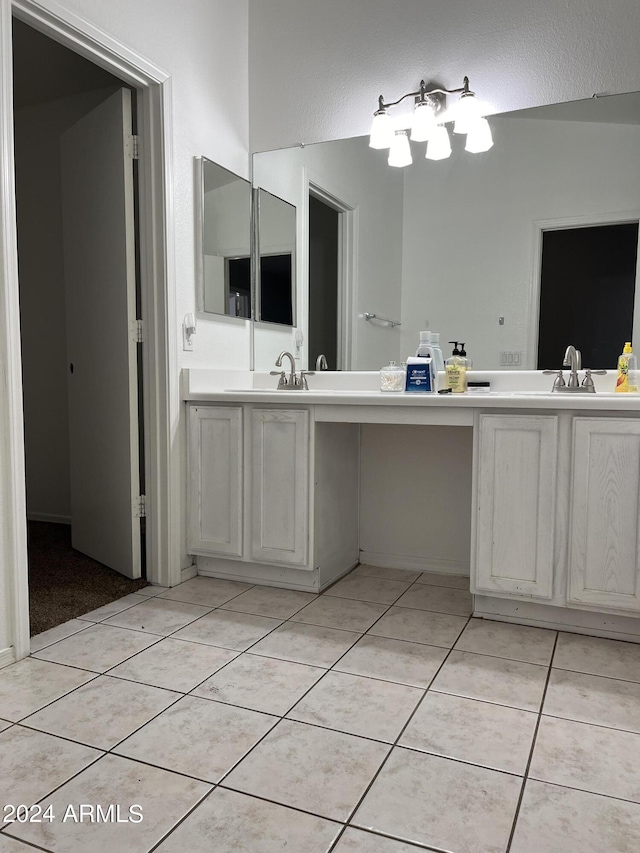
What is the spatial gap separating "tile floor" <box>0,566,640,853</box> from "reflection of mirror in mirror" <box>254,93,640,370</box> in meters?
1.11

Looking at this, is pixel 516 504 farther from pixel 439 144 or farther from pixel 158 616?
pixel 439 144

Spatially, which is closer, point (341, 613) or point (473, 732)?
point (473, 732)

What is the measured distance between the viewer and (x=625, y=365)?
233 centimetres

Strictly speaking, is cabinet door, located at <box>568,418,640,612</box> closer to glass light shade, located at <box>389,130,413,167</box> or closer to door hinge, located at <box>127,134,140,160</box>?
glass light shade, located at <box>389,130,413,167</box>

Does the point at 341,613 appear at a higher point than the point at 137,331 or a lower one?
lower

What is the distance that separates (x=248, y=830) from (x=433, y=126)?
2464 millimetres

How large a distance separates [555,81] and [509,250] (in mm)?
616

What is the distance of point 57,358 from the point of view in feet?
12.3

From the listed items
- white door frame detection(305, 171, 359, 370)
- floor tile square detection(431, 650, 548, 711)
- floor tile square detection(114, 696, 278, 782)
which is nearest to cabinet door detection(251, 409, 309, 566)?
white door frame detection(305, 171, 359, 370)

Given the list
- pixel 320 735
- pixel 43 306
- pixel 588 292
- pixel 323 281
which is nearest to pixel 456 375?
pixel 588 292

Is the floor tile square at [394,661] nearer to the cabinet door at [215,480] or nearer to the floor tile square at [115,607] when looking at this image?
the cabinet door at [215,480]

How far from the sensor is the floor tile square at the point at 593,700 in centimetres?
159

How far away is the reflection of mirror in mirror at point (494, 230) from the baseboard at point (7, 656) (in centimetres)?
169

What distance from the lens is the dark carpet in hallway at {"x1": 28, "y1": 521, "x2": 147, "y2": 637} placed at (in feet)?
7.60
